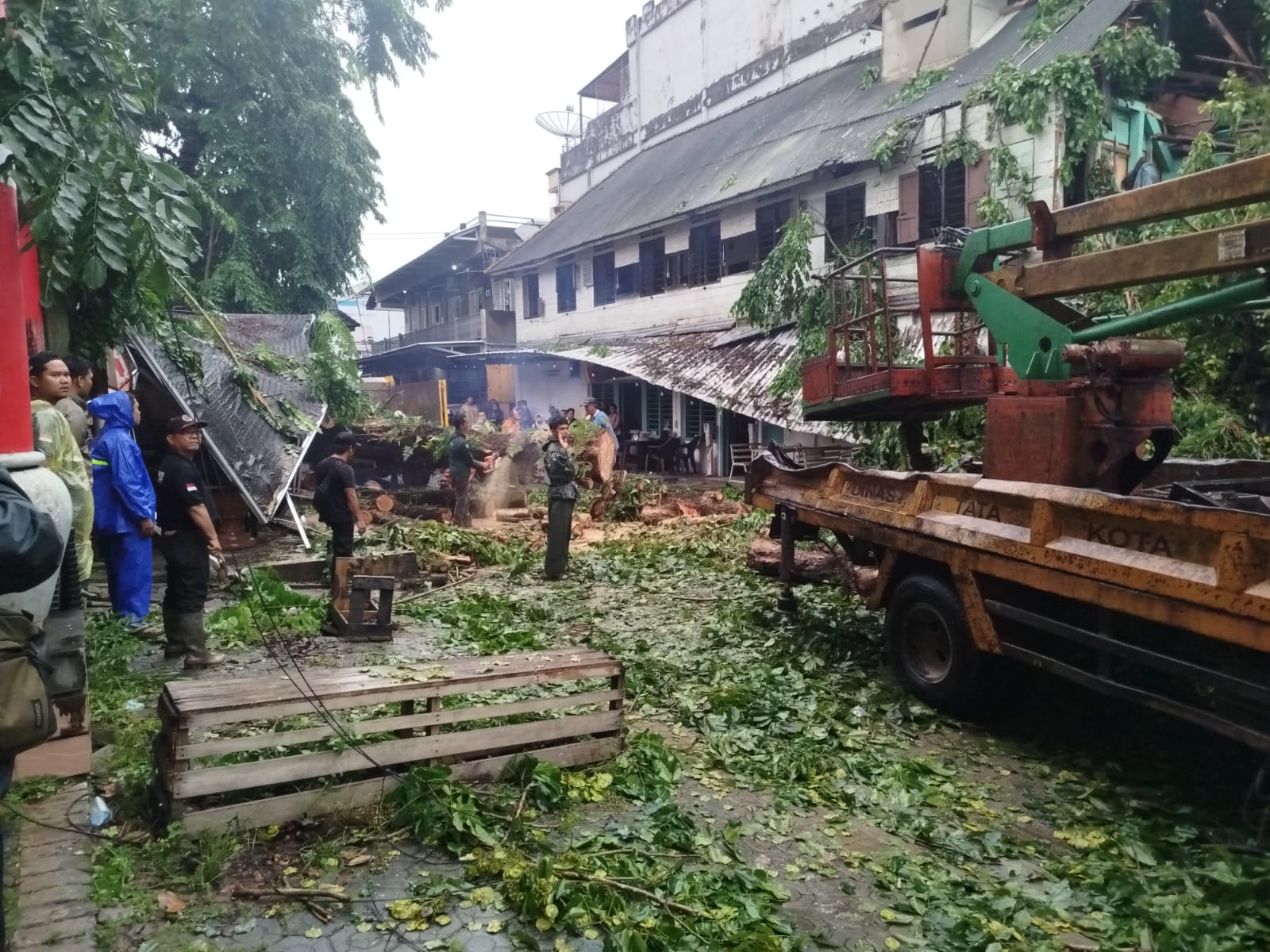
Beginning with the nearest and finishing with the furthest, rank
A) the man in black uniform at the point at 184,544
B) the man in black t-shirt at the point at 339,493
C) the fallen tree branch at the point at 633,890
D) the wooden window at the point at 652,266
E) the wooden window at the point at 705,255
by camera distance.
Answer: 1. the fallen tree branch at the point at 633,890
2. the man in black uniform at the point at 184,544
3. the man in black t-shirt at the point at 339,493
4. the wooden window at the point at 705,255
5. the wooden window at the point at 652,266

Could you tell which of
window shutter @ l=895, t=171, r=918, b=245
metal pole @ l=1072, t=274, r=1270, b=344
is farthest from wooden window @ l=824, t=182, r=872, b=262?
metal pole @ l=1072, t=274, r=1270, b=344

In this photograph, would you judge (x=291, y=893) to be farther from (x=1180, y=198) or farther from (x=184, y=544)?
(x=1180, y=198)

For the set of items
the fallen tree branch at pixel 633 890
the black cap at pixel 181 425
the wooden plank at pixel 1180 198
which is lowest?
the fallen tree branch at pixel 633 890

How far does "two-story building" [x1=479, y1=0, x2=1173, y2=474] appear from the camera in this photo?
14727 millimetres

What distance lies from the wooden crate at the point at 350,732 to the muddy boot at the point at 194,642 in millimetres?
1528

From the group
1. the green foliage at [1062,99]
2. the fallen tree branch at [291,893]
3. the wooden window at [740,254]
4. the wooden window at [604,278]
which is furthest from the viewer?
the wooden window at [604,278]

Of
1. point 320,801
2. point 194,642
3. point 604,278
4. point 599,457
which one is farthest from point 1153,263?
point 604,278

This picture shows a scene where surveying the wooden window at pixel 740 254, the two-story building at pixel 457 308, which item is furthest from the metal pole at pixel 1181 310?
the two-story building at pixel 457 308

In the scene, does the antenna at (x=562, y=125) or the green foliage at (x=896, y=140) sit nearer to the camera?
the green foliage at (x=896, y=140)

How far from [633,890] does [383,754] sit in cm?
138

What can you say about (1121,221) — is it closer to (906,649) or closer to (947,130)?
(906,649)

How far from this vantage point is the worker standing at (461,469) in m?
12.6

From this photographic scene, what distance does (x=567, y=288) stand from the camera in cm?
2719

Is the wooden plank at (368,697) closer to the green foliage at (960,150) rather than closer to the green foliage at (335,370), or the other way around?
the green foliage at (335,370)
